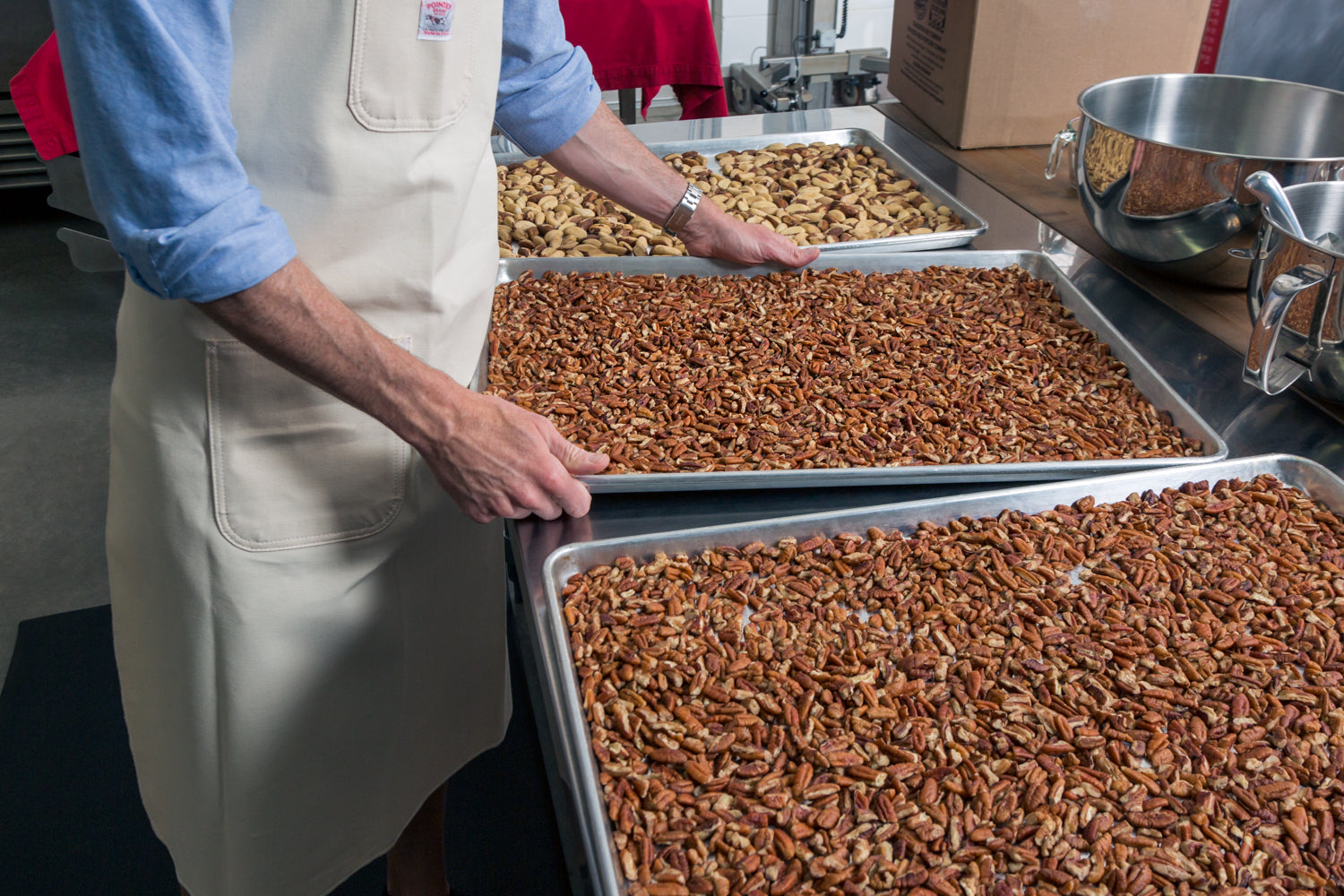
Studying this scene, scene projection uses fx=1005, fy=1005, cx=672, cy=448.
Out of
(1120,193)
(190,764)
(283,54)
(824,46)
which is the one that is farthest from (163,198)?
(824,46)

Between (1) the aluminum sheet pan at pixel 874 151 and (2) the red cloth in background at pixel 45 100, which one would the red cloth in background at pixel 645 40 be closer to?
(1) the aluminum sheet pan at pixel 874 151

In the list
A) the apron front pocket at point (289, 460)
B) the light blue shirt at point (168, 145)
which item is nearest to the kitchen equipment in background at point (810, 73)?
the apron front pocket at point (289, 460)

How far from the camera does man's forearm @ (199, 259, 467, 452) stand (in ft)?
2.83

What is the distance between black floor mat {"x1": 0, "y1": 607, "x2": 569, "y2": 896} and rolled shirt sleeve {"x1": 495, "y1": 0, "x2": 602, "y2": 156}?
1.01m

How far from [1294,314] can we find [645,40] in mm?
2327

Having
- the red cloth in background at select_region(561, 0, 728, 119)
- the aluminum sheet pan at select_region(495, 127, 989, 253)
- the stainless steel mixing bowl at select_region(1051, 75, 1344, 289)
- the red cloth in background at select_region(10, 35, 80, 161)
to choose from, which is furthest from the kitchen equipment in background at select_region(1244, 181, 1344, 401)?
the red cloth in background at select_region(10, 35, 80, 161)

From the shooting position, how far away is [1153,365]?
1.33 metres

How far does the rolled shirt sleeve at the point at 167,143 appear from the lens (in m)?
0.72

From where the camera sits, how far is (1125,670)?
87cm

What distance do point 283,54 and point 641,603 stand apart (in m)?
0.57

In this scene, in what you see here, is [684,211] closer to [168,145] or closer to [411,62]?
[411,62]

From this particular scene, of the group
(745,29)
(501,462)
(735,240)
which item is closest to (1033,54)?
(735,240)

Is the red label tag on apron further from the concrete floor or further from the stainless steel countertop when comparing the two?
the concrete floor

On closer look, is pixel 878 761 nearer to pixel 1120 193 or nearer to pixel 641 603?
pixel 641 603
